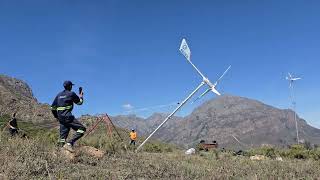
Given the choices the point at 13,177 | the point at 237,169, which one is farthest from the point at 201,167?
the point at 13,177

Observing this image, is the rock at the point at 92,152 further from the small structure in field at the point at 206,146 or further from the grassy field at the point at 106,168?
the small structure in field at the point at 206,146

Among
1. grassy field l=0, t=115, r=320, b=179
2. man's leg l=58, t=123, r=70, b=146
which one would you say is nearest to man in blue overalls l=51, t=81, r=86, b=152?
man's leg l=58, t=123, r=70, b=146

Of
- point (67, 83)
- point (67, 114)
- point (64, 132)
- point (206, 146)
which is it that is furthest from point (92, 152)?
point (206, 146)

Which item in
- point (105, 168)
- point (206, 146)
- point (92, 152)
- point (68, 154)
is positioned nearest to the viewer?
point (105, 168)

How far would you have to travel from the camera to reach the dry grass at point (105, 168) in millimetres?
11109

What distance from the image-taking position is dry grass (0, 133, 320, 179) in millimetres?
11109

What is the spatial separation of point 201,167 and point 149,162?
1548 mm

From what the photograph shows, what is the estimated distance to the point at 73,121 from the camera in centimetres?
1587

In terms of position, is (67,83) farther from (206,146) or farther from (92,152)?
(206,146)

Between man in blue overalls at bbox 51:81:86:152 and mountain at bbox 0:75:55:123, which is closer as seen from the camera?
man in blue overalls at bbox 51:81:86:152

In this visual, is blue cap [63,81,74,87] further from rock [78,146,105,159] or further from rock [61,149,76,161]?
rock [61,149,76,161]

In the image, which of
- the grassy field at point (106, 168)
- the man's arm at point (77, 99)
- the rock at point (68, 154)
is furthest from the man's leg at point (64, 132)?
the rock at point (68, 154)

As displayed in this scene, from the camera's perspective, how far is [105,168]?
12.9 meters

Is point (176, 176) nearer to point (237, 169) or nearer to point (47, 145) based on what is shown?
point (237, 169)
